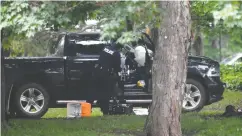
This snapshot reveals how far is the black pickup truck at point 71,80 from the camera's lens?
35.8 ft

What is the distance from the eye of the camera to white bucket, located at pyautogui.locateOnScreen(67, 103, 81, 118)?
36.9ft

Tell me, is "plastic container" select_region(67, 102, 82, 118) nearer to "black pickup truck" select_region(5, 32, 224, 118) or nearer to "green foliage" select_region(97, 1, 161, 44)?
"black pickup truck" select_region(5, 32, 224, 118)

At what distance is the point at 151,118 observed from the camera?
8.80 m

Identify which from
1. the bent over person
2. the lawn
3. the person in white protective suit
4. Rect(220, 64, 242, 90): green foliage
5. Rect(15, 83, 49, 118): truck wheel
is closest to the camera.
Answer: the lawn

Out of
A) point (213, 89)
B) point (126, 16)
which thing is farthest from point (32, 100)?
point (126, 16)

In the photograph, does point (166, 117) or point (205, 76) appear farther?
point (205, 76)

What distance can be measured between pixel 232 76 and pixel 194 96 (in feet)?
23.0

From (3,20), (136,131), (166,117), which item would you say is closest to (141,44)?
(136,131)

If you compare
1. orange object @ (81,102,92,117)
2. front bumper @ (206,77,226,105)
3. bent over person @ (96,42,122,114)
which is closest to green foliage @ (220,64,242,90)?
front bumper @ (206,77,226,105)

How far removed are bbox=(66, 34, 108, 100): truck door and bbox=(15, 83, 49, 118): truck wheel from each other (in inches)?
23.9

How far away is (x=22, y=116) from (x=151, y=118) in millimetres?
3421

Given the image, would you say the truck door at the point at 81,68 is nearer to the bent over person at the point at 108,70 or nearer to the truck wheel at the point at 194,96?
the bent over person at the point at 108,70

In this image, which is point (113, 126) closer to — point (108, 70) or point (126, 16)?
point (108, 70)

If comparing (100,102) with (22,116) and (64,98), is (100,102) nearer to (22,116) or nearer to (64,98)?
(64,98)
